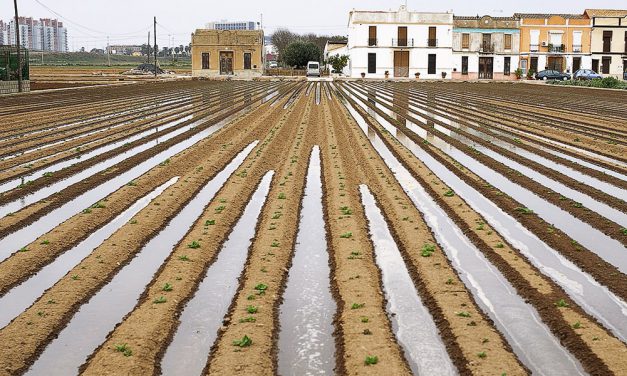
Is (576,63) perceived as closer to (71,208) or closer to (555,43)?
(555,43)

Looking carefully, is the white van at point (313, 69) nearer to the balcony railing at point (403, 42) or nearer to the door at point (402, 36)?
the balcony railing at point (403, 42)

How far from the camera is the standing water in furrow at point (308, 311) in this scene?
18.5ft

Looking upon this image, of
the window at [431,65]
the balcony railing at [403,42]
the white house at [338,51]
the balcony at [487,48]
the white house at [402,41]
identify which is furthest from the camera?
the white house at [338,51]

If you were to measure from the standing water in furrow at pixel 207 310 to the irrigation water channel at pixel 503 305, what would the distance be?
7.14ft

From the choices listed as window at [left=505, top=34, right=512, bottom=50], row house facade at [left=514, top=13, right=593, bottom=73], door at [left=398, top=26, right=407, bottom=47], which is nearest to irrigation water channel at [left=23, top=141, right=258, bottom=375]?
door at [left=398, top=26, right=407, bottom=47]

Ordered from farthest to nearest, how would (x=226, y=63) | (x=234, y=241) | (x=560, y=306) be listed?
(x=226, y=63)
(x=234, y=241)
(x=560, y=306)

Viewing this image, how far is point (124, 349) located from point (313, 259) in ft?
9.67

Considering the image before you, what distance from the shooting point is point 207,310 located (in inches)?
265

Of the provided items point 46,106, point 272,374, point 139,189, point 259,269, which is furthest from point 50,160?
point 46,106

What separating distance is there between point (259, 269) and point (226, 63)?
77.1m

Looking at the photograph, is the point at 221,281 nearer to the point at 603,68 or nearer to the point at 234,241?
the point at 234,241

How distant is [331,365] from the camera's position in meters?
5.55

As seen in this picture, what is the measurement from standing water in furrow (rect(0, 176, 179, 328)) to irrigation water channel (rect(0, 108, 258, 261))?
67 cm

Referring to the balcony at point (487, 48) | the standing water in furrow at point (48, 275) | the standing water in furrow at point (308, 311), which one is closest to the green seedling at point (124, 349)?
the standing water in furrow at point (308, 311)
